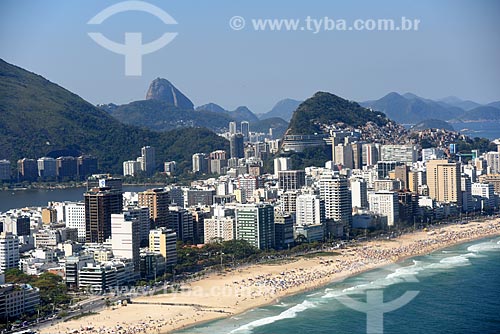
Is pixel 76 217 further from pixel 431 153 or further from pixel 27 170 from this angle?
pixel 27 170

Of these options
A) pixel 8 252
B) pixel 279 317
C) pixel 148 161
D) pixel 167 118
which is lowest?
pixel 279 317

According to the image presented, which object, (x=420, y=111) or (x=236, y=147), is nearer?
(x=236, y=147)

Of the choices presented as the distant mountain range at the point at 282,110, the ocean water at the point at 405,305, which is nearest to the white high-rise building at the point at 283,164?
the ocean water at the point at 405,305

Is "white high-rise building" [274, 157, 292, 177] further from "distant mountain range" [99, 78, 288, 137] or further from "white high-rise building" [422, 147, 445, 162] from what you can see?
"distant mountain range" [99, 78, 288, 137]

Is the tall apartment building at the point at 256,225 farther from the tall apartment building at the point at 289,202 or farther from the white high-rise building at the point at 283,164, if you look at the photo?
the white high-rise building at the point at 283,164

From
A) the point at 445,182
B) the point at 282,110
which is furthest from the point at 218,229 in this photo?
the point at 282,110

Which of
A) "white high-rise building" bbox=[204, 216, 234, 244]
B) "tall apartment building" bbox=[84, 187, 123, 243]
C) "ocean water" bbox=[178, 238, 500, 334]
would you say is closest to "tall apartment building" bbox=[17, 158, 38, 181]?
"tall apartment building" bbox=[84, 187, 123, 243]

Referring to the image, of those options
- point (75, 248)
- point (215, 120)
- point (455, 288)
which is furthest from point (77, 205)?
point (215, 120)

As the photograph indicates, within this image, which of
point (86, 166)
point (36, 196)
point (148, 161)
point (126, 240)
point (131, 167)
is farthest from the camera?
point (148, 161)
